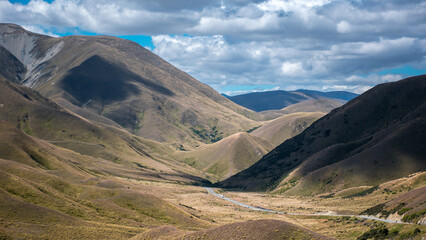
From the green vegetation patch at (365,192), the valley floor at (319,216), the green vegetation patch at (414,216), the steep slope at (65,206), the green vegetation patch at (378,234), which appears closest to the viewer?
the green vegetation patch at (378,234)

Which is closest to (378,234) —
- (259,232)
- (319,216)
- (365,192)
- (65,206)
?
(259,232)

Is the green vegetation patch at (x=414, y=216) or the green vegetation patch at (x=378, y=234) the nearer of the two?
the green vegetation patch at (x=378, y=234)

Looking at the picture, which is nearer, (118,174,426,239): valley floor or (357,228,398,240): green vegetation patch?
(357,228,398,240): green vegetation patch

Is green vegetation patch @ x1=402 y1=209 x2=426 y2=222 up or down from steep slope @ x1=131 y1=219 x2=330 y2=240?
down

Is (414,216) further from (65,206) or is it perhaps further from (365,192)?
(365,192)

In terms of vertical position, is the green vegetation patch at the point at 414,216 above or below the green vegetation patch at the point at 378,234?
above

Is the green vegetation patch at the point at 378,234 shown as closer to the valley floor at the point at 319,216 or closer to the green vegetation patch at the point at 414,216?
the valley floor at the point at 319,216

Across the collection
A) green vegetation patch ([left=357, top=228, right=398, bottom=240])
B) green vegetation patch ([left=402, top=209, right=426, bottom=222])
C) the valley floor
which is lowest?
the valley floor

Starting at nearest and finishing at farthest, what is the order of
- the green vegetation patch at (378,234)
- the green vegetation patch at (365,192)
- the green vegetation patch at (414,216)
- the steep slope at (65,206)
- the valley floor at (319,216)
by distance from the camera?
the green vegetation patch at (378,234)
the green vegetation patch at (414,216)
the steep slope at (65,206)
the valley floor at (319,216)
the green vegetation patch at (365,192)

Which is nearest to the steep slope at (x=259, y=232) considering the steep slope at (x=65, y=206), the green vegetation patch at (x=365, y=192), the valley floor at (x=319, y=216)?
the valley floor at (x=319, y=216)

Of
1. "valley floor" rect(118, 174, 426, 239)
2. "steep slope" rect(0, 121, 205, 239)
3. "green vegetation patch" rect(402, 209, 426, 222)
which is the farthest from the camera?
"valley floor" rect(118, 174, 426, 239)

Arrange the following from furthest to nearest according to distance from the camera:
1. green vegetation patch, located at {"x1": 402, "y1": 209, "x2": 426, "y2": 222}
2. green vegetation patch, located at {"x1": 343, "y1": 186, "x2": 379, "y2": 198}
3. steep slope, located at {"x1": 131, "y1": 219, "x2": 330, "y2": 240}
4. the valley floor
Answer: green vegetation patch, located at {"x1": 343, "y1": 186, "x2": 379, "y2": 198}
the valley floor
green vegetation patch, located at {"x1": 402, "y1": 209, "x2": 426, "y2": 222}
steep slope, located at {"x1": 131, "y1": 219, "x2": 330, "y2": 240}

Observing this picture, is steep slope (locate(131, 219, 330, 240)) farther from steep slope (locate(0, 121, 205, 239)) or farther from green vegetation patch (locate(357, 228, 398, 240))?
steep slope (locate(0, 121, 205, 239))

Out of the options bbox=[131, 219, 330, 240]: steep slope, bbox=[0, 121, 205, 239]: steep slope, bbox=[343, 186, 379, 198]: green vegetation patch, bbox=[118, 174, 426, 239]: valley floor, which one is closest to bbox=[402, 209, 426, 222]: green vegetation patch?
bbox=[118, 174, 426, 239]: valley floor
